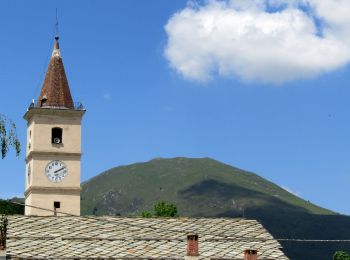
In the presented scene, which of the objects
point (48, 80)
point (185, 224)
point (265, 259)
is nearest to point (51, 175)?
point (48, 80)

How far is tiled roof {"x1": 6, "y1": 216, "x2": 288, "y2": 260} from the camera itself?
36156mm

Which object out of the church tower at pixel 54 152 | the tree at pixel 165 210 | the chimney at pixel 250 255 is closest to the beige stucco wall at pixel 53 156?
the church tower at pixel 54 152

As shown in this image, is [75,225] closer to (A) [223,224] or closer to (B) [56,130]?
(A) [223,224]

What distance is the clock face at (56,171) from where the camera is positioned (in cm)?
6556

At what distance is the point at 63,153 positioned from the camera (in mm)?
66062

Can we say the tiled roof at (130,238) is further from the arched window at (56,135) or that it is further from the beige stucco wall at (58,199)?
the arched window at (56,135)

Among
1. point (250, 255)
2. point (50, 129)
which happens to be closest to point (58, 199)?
point (50, 129)

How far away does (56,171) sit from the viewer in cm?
6575

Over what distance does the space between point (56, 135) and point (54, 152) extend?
1.48m

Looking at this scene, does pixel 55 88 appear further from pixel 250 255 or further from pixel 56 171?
pixel 250 255

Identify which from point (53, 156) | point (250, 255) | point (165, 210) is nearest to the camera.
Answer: point (250, 255)

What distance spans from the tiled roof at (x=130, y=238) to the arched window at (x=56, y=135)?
26.7 m

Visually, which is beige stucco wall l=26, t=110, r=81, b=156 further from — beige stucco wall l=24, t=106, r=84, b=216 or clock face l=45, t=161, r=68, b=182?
clock face l=45, t=161, r=68, b=182

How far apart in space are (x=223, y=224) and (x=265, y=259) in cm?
454
